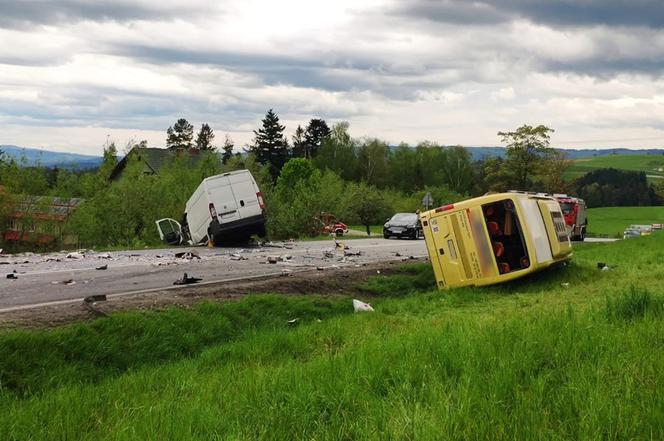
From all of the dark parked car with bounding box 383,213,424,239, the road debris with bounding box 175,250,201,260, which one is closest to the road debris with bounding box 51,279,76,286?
the road debris with bounding box 175,250,201,260

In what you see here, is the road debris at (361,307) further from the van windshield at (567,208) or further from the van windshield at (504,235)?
the van windshield at (567,208)

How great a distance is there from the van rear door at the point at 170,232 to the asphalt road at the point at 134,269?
12.8 feet

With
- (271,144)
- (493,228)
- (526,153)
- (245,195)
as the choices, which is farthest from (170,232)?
(271,144)

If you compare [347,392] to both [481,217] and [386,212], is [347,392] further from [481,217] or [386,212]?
[386,212]

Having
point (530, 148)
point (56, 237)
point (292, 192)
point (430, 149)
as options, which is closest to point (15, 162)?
point (56, 237)

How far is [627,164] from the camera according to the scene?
158125 millimetres

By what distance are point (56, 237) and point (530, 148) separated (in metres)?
51.7

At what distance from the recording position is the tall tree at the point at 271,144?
352ft

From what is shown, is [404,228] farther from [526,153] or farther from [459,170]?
[459,170]

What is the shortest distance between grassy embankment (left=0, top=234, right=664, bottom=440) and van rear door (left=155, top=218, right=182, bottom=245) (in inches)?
614

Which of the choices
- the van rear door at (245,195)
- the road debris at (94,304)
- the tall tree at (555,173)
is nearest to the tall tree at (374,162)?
the tall tree at (555,173)

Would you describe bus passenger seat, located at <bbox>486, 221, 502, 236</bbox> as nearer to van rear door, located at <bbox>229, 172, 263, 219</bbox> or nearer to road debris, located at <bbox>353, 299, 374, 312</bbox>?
road debris, located at <bbox>353, 299, 374, 312</bbox>

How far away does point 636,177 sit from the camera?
123375mm

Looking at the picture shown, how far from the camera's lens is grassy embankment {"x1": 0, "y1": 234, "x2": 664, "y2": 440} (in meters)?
3.50
